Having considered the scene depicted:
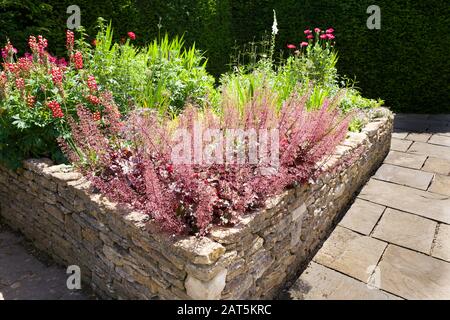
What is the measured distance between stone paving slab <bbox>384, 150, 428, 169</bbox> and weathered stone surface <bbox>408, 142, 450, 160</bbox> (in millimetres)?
173

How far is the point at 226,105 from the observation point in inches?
131

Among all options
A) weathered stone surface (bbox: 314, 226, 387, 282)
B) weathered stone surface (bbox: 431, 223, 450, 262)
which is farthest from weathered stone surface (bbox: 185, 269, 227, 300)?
weathered stone surface (bbox: 431, 223, 450, 262)

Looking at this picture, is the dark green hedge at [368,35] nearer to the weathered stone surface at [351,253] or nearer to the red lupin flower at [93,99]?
the red lupin flower at [93,99]

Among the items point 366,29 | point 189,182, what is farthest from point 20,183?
point 366,29

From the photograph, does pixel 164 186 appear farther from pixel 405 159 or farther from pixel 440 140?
pixel 440 140

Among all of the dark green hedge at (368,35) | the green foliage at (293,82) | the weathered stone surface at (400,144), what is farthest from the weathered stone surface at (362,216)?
the dark green hedge at (368,35)

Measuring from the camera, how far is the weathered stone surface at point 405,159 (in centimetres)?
507

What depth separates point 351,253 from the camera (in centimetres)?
337

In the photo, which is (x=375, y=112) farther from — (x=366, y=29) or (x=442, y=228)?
(x=366, y=29)

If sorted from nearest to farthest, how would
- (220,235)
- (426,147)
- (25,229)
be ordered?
(220,235) < (25,229) < (426,147)

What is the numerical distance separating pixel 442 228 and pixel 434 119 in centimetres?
396

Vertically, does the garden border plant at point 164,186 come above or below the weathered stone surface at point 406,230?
above

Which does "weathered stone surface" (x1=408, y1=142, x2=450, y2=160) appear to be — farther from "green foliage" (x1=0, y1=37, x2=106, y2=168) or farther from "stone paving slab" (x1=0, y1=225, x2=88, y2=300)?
"stone paving slab" (x1=0, y1=225, x2=88, y2=300)

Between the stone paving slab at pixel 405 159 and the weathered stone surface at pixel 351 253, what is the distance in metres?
1.94
